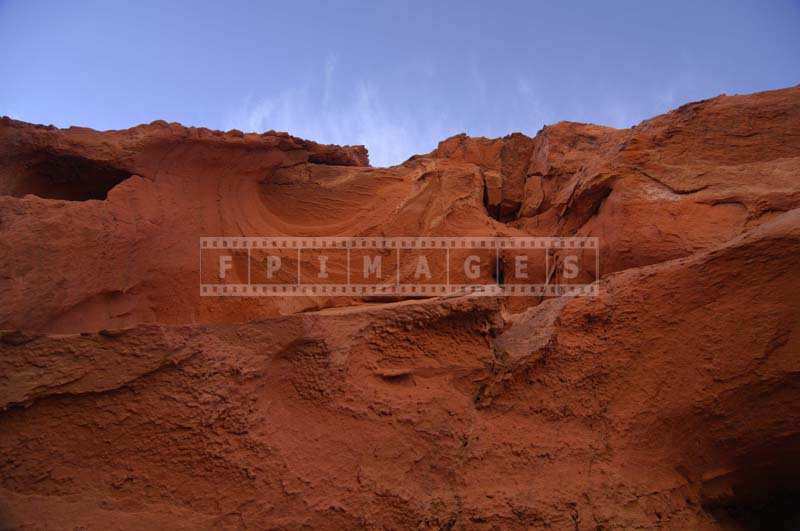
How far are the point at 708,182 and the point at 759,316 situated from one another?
1815 mm

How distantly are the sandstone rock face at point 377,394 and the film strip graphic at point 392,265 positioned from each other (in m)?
0.39

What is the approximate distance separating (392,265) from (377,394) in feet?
6.15

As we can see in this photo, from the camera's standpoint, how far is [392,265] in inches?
179

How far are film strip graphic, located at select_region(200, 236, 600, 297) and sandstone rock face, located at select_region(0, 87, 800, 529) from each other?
15.4 inches

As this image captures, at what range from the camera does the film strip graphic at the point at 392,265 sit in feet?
13.3

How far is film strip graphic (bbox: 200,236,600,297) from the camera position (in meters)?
4.06

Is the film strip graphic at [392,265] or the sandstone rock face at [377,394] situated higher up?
the film strip graphic at [392,265]

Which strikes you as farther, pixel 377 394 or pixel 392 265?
pixel 392 265

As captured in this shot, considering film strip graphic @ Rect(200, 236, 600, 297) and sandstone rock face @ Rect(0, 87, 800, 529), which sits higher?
film strip graphic @ Rect(200, 236, 600, 297)

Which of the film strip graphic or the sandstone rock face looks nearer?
the sandstone rock face

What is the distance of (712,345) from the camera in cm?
283

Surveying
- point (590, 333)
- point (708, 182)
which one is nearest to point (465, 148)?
point (708, 182)

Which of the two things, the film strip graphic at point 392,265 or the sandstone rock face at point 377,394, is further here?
the film strip graphic at point 392,265

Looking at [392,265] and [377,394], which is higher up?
[392,265]
